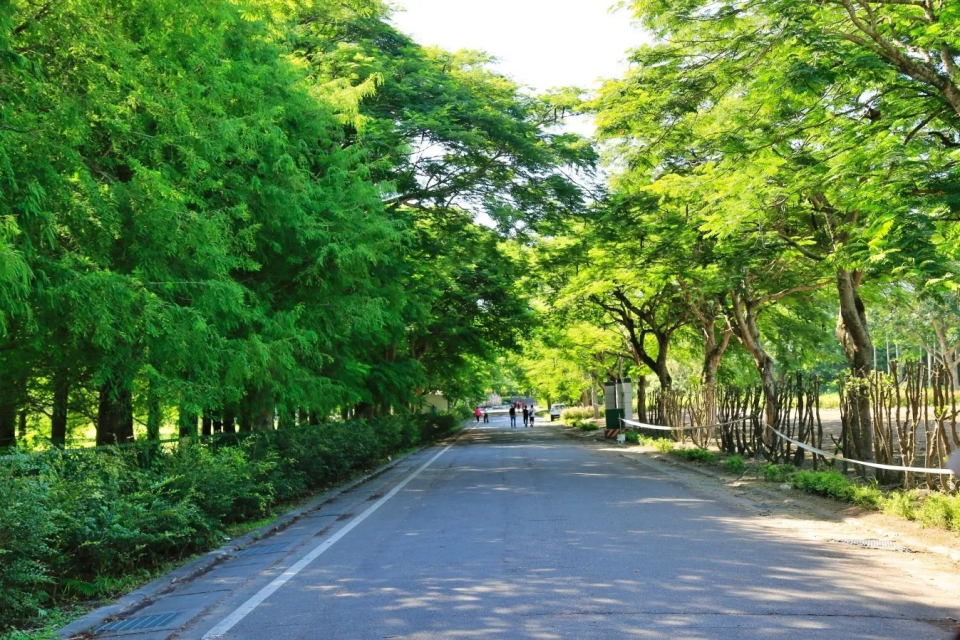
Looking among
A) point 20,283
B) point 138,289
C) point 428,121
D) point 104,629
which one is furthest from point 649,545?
point 428,121

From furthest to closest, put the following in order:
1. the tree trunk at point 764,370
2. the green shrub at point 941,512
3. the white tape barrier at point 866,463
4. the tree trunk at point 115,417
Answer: the tree trunk at point 764,370, the tree trunk at point 115,417, the white tape barrier at point 866,463, the green shrub at point 941,512

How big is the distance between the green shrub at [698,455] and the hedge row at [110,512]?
1190 centimetres

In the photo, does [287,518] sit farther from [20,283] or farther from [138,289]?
[20,283]

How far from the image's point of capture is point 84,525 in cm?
771

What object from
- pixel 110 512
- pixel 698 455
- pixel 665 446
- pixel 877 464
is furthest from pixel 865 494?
pixel 665 446

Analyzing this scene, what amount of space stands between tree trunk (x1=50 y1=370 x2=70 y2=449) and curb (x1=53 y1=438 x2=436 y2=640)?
83.1 inches

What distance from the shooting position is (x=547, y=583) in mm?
7379

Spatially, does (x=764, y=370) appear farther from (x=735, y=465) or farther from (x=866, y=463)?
(x=866, y=463)

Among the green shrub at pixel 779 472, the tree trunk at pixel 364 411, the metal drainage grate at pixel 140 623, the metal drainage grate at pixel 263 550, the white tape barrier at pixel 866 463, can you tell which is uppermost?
the tree trunk at pixel 364 411

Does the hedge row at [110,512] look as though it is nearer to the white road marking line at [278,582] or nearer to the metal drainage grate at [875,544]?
the white road marking line at [278,582]

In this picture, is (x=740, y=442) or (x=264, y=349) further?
(x=740, y=442)

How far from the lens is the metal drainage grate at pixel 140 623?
6.58 m

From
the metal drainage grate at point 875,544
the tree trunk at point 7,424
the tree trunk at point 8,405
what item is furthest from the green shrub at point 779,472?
the tree trunk at point 7,424

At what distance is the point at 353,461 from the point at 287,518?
7.99 metres
